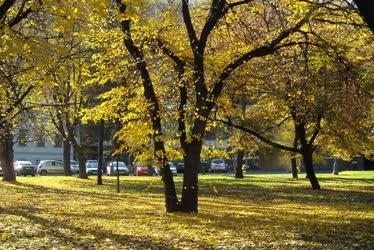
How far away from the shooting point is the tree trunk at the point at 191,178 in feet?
46.7

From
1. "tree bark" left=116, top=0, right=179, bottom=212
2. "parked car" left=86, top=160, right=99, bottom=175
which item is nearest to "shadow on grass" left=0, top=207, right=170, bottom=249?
"tree bark" left=116, top=0, right=179, bottom=212

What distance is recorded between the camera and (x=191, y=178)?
47.1 feet

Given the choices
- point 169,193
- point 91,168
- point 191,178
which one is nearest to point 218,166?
point 91,168

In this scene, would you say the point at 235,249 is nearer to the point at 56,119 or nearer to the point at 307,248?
the point at 307,248

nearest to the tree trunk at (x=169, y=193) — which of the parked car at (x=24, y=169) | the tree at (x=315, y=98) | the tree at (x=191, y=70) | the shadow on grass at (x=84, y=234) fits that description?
the tree at (x=191, y=70)

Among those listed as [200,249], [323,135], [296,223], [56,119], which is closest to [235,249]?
[200,249]

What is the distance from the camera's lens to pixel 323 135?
995 inches

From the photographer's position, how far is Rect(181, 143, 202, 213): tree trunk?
46.7 feet

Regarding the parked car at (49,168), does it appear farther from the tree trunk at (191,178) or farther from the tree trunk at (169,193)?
the tree trunk at (191,178)

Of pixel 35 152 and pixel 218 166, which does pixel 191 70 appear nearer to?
pixel 218 166

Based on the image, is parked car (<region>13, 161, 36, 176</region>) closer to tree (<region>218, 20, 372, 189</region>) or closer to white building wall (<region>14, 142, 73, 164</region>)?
white building wall (<region>14, 142, 73, 164</region>)

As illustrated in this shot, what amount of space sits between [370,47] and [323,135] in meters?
5.88

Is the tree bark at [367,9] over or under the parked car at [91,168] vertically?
over

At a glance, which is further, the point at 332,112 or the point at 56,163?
the point at 56,163
